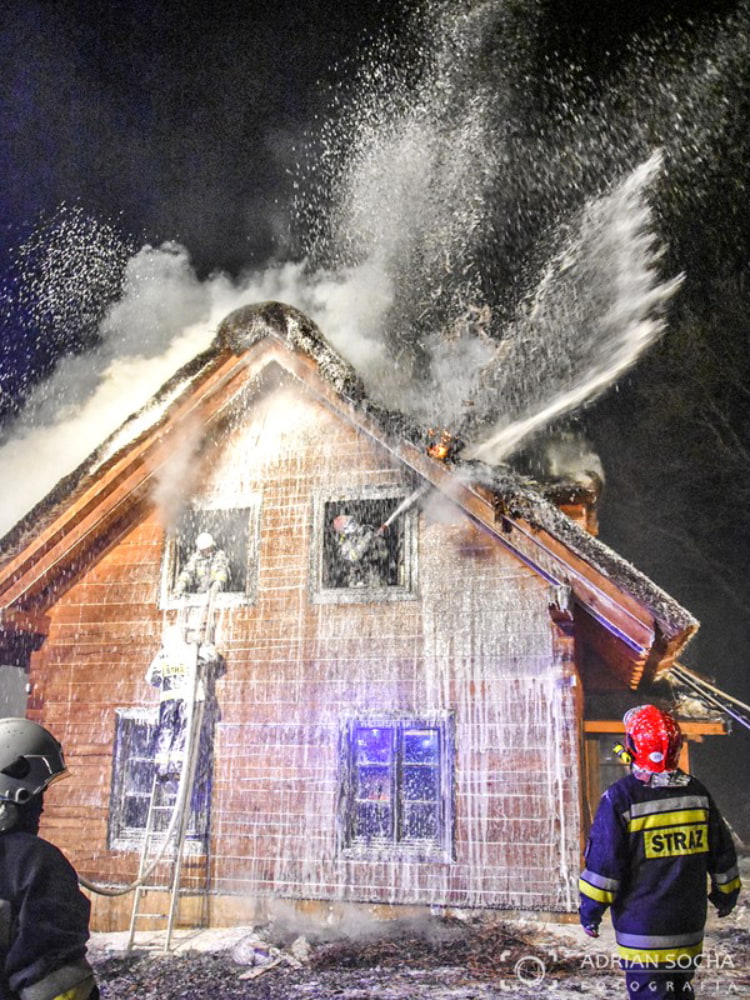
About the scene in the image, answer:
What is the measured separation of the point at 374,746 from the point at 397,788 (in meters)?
0.55

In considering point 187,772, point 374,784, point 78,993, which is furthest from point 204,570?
point 78,993

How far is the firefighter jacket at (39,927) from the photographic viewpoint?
2.88 meters

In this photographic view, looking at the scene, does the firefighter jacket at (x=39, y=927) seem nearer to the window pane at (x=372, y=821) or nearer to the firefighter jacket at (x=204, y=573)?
the window pane at (x=372, y=821)

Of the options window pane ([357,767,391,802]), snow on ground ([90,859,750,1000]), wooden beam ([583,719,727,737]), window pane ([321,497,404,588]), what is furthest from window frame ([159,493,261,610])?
wooden beam ([583,719,727,737])

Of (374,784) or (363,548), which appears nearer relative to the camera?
(374,784)

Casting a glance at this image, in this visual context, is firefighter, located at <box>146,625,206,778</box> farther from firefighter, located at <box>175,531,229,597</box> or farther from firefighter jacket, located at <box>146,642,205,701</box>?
firefighter, located at <box>175,531,229,597</box>

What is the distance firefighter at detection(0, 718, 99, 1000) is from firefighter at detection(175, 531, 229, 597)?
23.8 ft

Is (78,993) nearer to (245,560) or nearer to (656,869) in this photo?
(656,869)

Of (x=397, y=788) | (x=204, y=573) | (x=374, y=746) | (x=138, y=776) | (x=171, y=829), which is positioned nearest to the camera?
(x=171, y=829)

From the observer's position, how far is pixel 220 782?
31.5 feet

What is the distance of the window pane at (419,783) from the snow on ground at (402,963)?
1272mm

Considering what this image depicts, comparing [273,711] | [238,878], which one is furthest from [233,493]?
[238,878]

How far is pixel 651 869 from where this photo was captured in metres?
3.96

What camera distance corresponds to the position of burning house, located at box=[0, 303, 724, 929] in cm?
878
